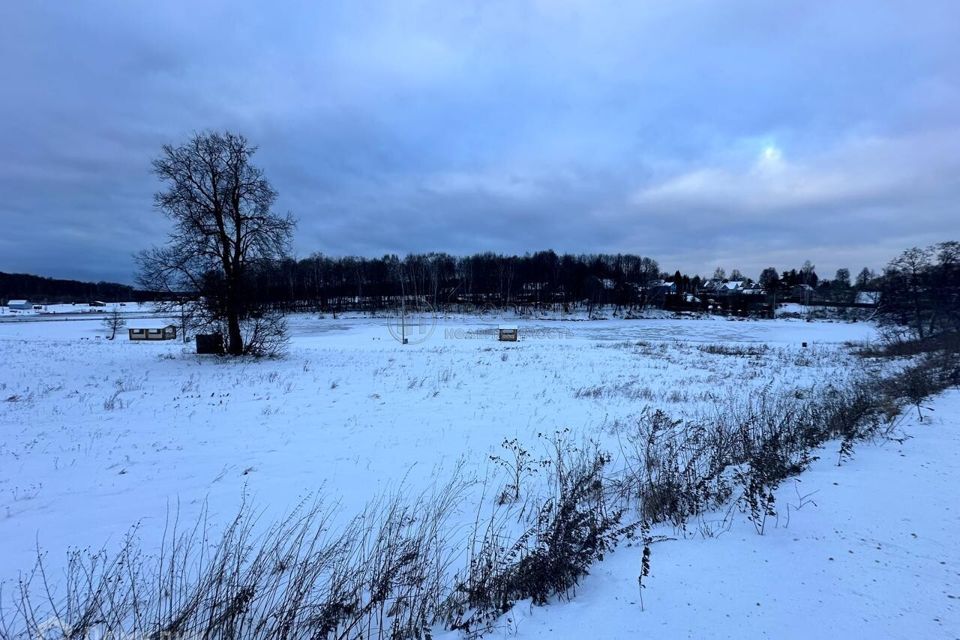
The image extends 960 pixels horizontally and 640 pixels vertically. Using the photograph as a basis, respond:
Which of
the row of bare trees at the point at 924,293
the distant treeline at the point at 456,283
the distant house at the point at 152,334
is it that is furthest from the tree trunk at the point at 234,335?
the distant treeline at the point at 456,283

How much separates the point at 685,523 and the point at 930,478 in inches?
112

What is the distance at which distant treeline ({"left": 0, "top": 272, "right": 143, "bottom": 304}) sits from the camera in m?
134

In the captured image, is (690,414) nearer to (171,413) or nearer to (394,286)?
(171,413)

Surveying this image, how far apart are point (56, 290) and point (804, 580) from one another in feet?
730

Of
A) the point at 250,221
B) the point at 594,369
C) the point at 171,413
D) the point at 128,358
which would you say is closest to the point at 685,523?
the point at 171,413

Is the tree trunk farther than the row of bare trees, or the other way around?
the row of bare trees

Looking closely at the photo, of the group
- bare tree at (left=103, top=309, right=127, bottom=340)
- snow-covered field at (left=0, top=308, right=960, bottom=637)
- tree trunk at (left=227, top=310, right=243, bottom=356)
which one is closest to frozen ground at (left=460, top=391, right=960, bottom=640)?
snow-covered field at (left=0, top=308, right=960, bottom=637)

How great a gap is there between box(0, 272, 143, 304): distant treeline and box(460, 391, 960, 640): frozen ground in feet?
556

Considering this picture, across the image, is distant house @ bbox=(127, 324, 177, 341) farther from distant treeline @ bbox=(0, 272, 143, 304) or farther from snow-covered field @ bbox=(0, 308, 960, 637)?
distant treeline @ bbox=(0, 272, 143, 304)

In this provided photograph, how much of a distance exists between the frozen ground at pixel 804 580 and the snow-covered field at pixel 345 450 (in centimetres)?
2

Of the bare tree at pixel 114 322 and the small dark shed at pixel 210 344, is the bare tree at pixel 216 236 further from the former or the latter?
the bare tree at pixel 114 322

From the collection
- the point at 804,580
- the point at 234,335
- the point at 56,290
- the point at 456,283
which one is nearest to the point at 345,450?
the point at 804,580

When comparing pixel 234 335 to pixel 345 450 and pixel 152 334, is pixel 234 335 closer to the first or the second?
pixel 345 450

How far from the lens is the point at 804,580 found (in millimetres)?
2959
